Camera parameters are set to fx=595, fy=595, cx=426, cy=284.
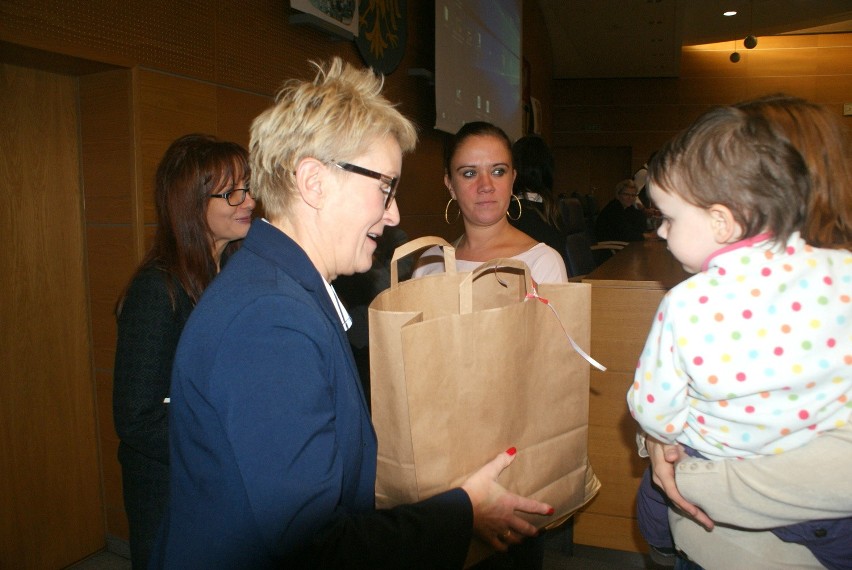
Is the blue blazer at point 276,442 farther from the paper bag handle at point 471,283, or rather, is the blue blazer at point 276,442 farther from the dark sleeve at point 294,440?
the paper bag handle at point 471,283

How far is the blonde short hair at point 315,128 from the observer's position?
39.1 inches

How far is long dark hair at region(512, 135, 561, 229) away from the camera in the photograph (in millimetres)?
2846

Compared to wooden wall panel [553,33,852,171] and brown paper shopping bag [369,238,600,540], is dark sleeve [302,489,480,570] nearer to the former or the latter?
brown paper shopping bag [369,238,600,540]

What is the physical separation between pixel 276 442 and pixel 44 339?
2.03 meters

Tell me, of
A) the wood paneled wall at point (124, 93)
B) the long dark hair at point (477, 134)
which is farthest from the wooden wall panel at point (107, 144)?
the long dark hair at point (477, 134)

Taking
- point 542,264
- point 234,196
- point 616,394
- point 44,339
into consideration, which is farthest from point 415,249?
point 44,339

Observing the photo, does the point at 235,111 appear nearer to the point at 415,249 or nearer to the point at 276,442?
the point at 415,249

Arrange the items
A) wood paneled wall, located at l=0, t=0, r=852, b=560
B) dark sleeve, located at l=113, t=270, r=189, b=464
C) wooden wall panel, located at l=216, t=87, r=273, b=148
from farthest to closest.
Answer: wooden wall panel, located at l=216, t=87, r=273, b=148, wood paneled wall, located at l=0, t=0, r=852, b=560, dark sleeve, located at l=113, t=270, r=189, b=464

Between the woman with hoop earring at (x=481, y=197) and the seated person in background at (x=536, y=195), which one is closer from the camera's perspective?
the woman with hoop earring at (x=481, y=197)

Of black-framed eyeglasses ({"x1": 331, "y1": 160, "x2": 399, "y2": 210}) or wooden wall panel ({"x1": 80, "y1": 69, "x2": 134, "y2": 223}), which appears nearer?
black-framed eyeglasses ({"x1": 331, "y1": 160, "x2": 399, "y2": 210})

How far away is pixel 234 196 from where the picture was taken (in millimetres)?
1958

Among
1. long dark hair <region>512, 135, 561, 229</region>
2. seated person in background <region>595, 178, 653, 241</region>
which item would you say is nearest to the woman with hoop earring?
long dark hair <region>512, 135, 561, 229</region>

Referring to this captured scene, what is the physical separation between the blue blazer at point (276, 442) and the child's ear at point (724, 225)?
598 millimetres

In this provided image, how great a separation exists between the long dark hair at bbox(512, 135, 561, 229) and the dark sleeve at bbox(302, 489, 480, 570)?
2.02 m
